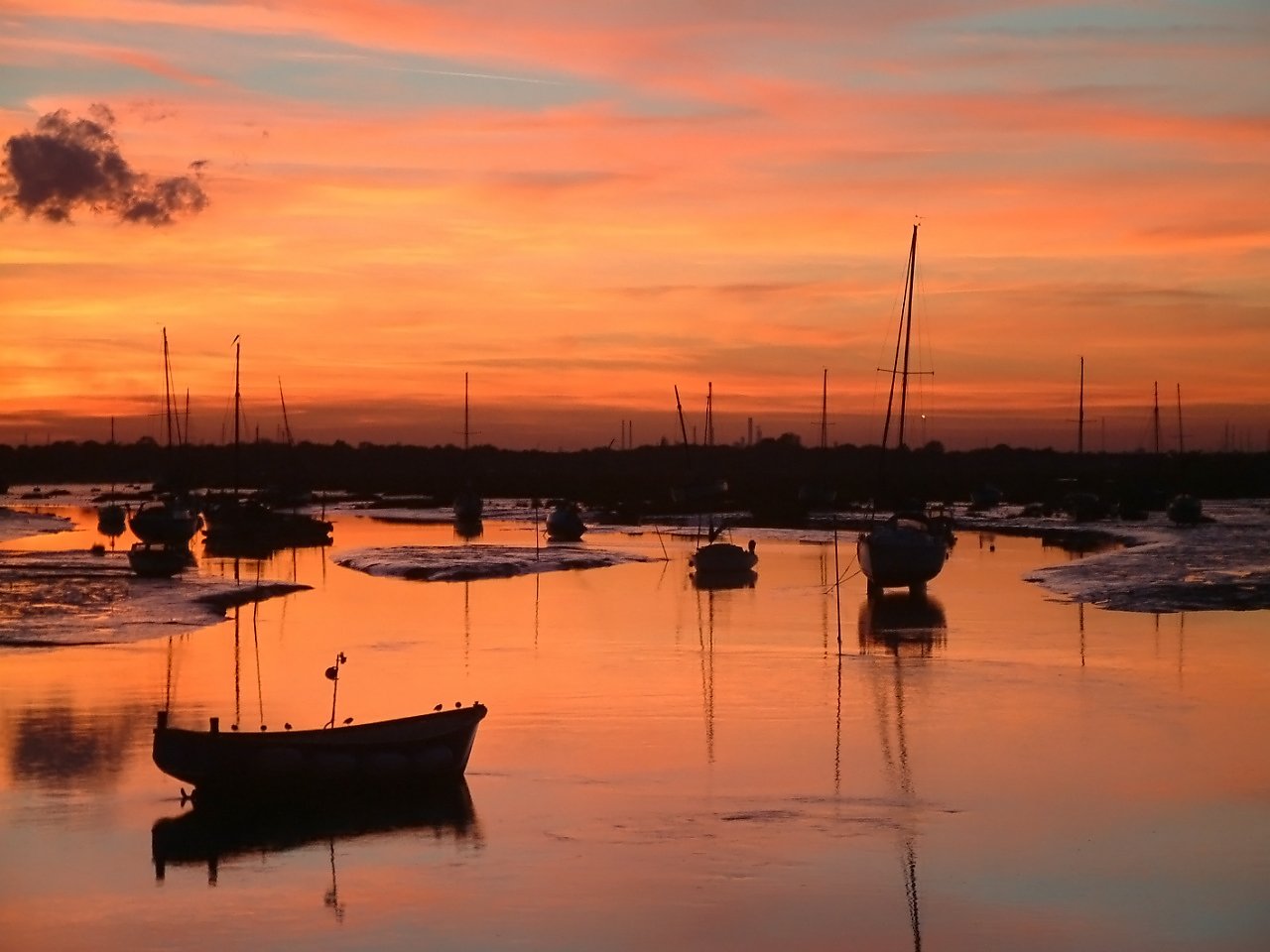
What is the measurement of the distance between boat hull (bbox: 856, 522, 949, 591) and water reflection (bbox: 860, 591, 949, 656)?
64 centimetres

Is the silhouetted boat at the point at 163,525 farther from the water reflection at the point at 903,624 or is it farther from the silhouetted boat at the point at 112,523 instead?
the water reflection at the point at 903,624

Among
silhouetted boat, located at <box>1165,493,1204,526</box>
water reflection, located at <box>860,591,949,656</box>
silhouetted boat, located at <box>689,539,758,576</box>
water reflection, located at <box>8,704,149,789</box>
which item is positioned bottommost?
water reflection, located at <box>8,704,149,789</box>

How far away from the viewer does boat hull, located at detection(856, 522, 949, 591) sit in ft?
188

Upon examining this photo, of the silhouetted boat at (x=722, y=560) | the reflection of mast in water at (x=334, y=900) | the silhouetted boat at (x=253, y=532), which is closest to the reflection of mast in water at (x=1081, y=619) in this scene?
the silhouetted boat at (x=722, y=560)

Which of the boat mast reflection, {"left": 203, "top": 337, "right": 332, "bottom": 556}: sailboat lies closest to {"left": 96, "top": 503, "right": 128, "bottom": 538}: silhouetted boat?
{"left": 203, "top": 337, "right": 332, "bottom": 556}: sailboat

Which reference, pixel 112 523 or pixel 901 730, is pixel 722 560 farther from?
pixel 112 523

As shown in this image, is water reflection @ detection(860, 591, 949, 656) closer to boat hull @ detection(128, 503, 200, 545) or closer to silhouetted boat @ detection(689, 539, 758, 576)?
silhouetted boat @ detection(689, 539, 758, 576)

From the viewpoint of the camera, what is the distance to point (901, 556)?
57.3 meters

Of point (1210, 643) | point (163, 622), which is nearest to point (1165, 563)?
point (1210, 643)

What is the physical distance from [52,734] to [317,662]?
10481mm

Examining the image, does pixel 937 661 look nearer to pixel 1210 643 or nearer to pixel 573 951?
pixel 1210 643

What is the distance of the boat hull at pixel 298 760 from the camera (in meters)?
23.2

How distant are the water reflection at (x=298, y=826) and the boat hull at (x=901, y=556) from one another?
115 ft

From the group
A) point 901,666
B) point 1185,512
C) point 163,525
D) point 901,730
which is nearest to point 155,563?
point 163,525
